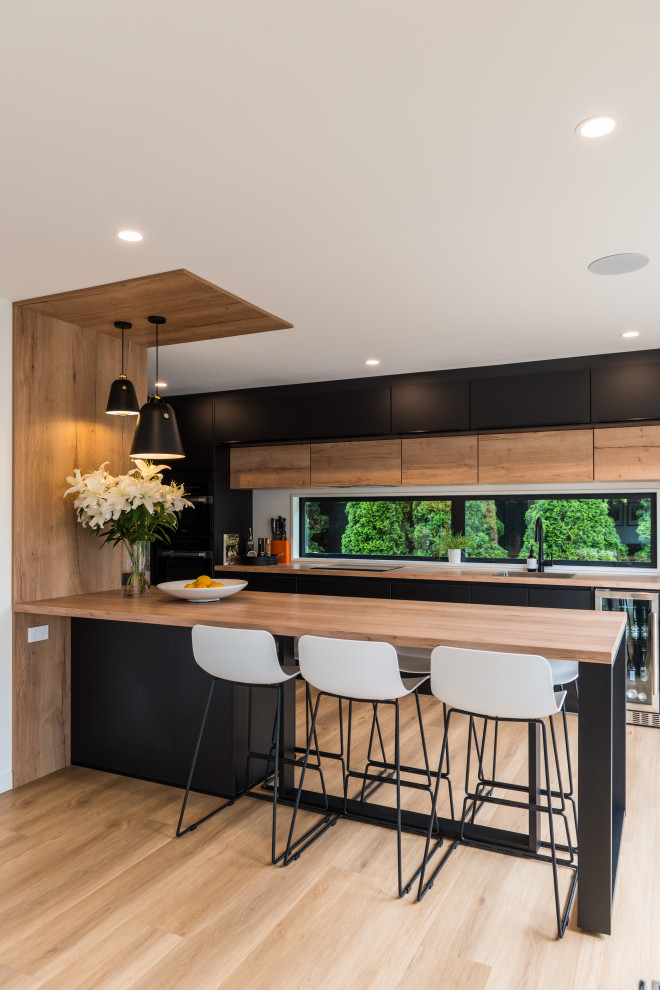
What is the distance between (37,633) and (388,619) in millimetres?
1925

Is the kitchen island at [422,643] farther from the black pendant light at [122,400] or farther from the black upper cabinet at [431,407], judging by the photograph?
the black upper cabinet at [431,407]

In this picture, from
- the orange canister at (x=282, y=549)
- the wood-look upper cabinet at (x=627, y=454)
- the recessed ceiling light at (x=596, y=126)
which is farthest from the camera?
the orange canister at (x=282, y=549)

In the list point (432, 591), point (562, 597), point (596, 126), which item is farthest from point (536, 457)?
point (596, 126)

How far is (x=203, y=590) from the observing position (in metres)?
3.40

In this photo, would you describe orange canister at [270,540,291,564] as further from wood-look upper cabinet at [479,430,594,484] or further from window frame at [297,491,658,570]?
wood-look upper cabinet at [479,430,594,484]

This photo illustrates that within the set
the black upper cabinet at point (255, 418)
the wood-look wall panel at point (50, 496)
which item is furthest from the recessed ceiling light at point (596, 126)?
the black upper cabinet at point (255, 418)

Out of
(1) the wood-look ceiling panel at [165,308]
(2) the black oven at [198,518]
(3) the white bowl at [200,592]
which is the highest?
(1) the wood-look ceiling panel at [165,308]

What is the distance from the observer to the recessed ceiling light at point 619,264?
287 centimetres

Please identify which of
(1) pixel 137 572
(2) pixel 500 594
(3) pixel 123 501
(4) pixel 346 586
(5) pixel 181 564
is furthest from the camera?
(5) pixel 181 564

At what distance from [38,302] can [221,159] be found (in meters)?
1.75

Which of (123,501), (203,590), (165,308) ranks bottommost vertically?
(203,590)

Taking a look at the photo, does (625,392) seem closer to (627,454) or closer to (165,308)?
(627,454)

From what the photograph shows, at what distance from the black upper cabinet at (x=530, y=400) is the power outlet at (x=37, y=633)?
3.22 meters

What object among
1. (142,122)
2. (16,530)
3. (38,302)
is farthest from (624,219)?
(16,530)
